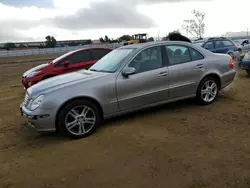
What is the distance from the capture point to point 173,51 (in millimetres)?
6117

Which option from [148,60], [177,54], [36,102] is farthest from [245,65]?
[36,102]

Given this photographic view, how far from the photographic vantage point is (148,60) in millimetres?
5805

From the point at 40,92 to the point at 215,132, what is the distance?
3116 millimetres

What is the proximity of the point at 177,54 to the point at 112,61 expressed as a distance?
1.42 meters

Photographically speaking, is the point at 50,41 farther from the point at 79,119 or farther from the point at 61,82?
the point at 79,119

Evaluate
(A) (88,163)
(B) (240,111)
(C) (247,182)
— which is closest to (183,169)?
(C) (247,182)

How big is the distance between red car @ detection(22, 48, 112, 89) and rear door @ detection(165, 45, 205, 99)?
3892 millimetres

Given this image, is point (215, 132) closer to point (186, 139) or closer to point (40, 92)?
point (186, 139)

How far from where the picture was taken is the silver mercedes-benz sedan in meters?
4.93

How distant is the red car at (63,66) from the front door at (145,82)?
3.84m

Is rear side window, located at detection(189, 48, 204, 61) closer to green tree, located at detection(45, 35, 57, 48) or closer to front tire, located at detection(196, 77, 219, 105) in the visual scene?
front tire, located at detection(196, 77, 219, 105)

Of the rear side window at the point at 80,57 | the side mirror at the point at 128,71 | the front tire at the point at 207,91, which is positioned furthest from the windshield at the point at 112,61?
the rear side window at the point at 80,57

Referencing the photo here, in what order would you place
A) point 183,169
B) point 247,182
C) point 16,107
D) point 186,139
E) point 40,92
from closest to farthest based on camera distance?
point 247,182 → point 183,169 → point 186,139 → point 40,92 → point 16,107

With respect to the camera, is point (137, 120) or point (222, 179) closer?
point (222, 179)
